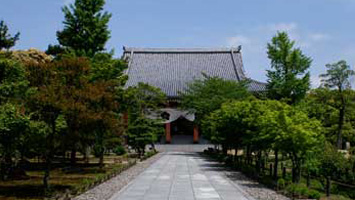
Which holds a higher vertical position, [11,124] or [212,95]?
[212,95]

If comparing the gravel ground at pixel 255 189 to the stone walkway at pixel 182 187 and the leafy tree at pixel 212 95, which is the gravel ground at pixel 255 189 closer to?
the stone walkway at pixel 182 187

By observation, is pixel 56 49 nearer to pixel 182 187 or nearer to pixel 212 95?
pixel 182 187

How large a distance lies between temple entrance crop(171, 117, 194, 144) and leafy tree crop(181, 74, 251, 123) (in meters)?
8.83

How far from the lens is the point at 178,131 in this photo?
51438 millimetres

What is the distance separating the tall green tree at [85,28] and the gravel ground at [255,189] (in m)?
11.1

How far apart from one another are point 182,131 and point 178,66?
7764 mm

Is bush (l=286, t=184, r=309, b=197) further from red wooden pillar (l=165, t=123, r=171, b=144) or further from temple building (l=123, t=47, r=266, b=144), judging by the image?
red wooden pillar (l=165, t=123, r=171, b=144)

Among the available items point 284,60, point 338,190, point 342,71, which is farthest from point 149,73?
point 338,190

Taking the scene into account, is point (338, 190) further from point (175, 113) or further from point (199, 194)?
point (175, 113)

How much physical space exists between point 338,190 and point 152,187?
976 cm

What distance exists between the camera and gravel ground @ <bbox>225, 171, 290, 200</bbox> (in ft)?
48.1

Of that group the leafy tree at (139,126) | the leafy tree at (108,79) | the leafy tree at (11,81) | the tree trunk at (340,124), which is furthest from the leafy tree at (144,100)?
the leafy tree at (11,81)

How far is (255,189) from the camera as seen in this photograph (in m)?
16.5

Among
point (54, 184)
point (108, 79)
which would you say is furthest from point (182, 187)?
point (108, 79)
